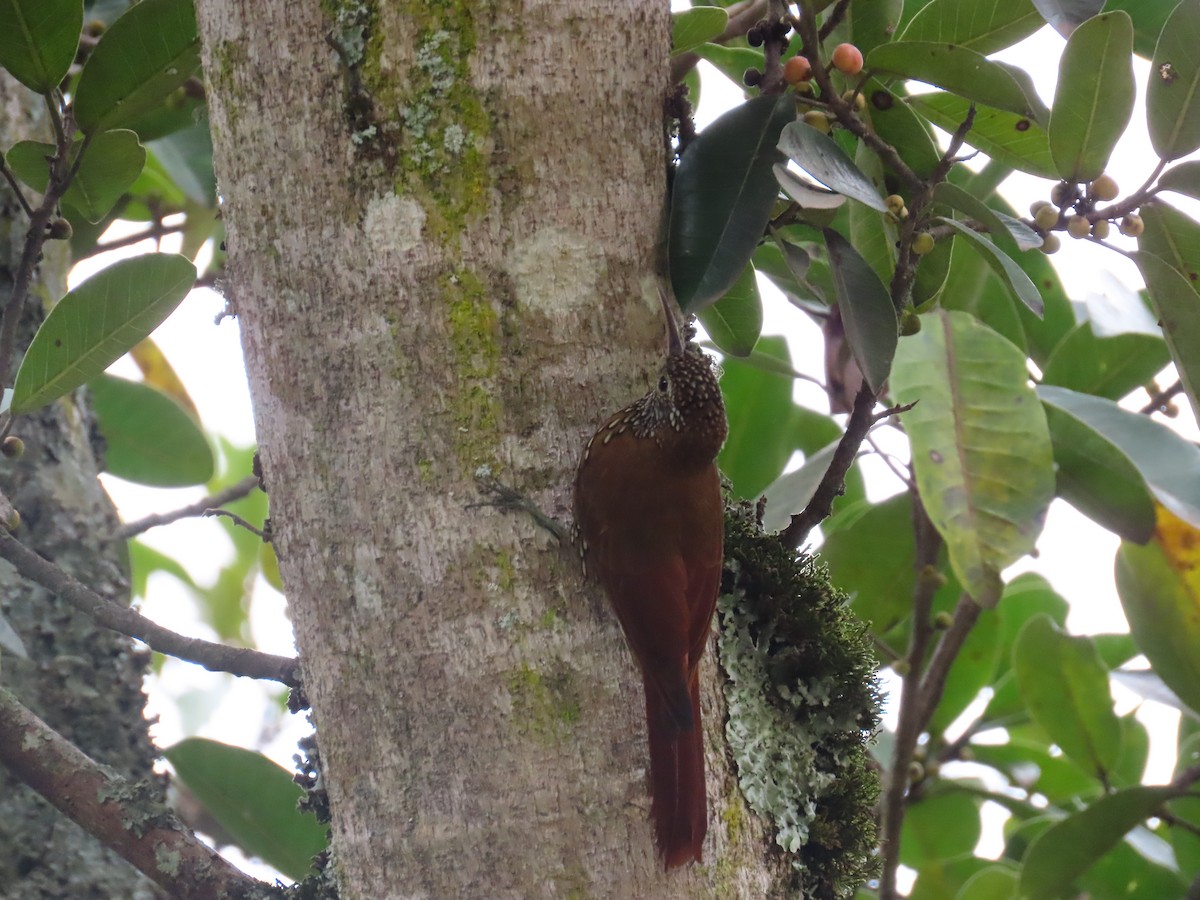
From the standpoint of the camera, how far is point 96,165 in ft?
6.32

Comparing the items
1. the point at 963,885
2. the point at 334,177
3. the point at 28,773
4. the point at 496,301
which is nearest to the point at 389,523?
the point at 496,301

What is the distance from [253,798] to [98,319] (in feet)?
3.14

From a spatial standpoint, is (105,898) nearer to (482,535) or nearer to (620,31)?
(482,535)

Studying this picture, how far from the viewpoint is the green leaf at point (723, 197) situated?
146 cm

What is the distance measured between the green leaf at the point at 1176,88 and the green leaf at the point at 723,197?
1.61ft

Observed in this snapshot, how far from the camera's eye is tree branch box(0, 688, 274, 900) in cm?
168

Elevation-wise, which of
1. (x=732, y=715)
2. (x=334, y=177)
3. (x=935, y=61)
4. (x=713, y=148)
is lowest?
(x=732, y=715)

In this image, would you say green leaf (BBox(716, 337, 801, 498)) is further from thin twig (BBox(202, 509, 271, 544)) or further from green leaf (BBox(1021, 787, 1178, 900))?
thin twig (BBox(202, 509, 271, 544))

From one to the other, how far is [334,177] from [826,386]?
3.92ft

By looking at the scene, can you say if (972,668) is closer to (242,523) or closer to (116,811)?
(242,523)

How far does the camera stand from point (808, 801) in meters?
1.54

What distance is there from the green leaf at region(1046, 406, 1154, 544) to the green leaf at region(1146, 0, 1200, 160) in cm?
53

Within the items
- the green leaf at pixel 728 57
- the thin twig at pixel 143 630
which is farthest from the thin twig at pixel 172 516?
the green leaf at pixel 728 57

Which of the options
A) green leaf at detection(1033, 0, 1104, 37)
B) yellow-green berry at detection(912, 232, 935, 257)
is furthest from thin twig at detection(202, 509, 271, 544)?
green leaf at detection(1033, 0, 1104, 37)
